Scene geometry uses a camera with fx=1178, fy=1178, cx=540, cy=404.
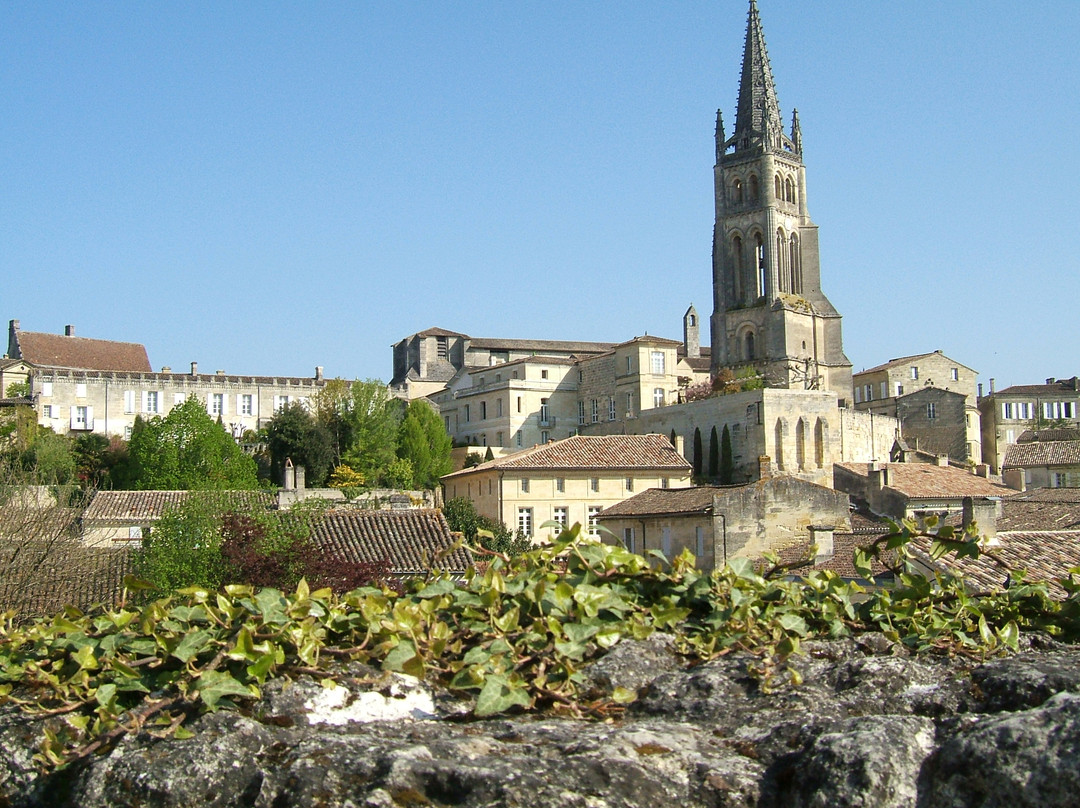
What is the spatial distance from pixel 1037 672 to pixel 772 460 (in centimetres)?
6663

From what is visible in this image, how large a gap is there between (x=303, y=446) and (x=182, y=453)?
25.4 ft

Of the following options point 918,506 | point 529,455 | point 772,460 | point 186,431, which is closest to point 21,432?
point 186,431

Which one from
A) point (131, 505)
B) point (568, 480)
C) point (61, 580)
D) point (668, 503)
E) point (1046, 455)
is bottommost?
point (61, 580)

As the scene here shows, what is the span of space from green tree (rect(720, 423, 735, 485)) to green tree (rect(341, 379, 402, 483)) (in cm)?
2058

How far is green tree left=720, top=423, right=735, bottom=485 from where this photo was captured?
6956 centimetres

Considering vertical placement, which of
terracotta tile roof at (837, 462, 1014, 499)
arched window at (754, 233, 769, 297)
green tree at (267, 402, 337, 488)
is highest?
arched window at (754, 233, 769, 297)

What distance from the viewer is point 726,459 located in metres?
70.5

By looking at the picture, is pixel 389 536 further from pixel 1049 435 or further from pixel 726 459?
pixel 1049 435

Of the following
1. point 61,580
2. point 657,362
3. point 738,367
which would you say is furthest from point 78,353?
point 61,580

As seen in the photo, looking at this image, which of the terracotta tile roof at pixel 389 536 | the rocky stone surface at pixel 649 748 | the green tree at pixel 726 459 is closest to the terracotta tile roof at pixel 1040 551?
the rocky stone surface at pixel 649 748

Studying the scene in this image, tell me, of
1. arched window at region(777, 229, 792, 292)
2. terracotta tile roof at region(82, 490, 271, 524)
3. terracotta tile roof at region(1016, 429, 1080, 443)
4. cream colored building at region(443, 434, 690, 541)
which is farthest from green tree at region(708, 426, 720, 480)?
terracotta tile roof at region(82, 490, 271, 524)

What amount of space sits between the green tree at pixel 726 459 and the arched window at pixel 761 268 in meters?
30.5

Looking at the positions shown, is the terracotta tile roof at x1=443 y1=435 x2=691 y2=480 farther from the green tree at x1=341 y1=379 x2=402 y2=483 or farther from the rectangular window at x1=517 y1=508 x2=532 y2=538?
the green tree at x1=341 y1=379 x2=402 y2=483

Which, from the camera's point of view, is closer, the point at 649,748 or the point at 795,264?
the point at 649,748
